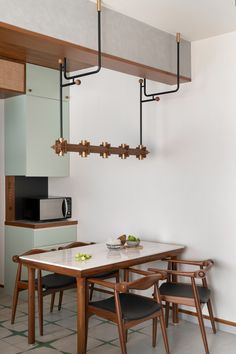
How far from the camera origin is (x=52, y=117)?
4.70m

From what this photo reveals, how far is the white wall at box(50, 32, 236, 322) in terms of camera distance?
3666 millimetres

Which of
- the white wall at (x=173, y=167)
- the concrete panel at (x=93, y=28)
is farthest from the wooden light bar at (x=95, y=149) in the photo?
the concrete panel at (x=93, y=28)

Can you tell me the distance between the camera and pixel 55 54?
307cm

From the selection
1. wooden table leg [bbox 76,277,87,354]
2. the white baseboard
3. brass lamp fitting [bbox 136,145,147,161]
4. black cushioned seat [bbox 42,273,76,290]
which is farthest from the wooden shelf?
the white baseboard

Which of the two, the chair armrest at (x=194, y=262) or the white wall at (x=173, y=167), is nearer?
the chair armrest at (x=194, y=262)

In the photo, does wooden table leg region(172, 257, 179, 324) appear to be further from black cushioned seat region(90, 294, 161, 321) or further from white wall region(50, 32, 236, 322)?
black cushioned seat region(90, 294, 161, 321)

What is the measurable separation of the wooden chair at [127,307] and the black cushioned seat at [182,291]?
273 millimetres

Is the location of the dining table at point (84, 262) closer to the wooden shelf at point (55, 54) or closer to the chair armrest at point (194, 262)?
the chair armrest at point (194, 262)

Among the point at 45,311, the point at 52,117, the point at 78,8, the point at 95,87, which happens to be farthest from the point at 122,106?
the point at 45,311

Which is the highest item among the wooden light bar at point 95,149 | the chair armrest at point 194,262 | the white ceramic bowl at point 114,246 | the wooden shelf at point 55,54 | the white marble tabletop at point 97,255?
the wooden shelf at point 55,54

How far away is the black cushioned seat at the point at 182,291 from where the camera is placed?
3324 mm

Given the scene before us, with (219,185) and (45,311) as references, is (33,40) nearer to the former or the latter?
(219,185)

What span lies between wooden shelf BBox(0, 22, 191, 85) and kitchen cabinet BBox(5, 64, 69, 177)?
1.03 ft

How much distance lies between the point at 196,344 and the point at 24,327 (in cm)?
150
